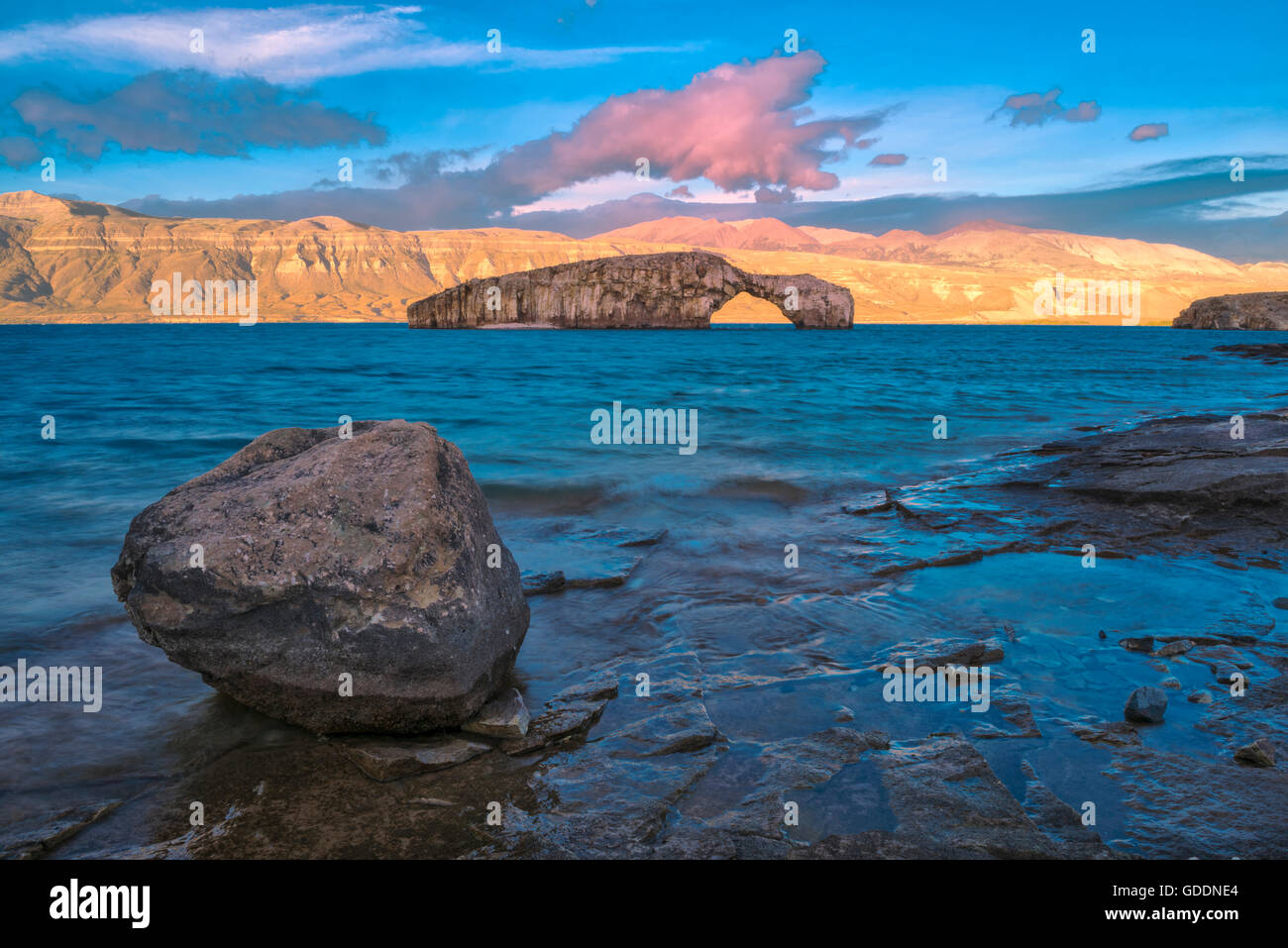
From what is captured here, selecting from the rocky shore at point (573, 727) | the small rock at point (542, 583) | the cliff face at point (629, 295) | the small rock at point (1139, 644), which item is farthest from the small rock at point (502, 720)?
the cliff face at point (629, 295)

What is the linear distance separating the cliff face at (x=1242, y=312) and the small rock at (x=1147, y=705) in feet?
386

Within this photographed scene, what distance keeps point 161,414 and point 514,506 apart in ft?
53.7

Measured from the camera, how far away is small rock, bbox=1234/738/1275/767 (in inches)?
144

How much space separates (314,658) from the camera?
414cm

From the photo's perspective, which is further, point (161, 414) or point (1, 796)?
point (161, 414)

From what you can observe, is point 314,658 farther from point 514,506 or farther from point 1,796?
point 514,506

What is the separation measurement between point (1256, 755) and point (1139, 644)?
5.66 feet

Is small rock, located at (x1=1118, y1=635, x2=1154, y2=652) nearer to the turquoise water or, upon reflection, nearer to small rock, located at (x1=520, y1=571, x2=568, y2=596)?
the turquoise water

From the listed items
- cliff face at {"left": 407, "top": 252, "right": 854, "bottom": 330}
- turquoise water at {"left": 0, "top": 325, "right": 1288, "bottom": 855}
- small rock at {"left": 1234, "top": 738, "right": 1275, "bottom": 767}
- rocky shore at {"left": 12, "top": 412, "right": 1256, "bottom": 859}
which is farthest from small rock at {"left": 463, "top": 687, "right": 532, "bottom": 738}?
cliff face at {"left": 407, "top": 252, "right": 854, "bottom": 330}

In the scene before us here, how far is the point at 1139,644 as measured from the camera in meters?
5.31

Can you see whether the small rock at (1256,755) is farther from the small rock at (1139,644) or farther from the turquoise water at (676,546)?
the small rock at (1139,644)

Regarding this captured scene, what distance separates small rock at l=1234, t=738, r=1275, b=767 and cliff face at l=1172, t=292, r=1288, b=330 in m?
118

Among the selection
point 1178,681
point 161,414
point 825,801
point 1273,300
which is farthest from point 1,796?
point 1273,300

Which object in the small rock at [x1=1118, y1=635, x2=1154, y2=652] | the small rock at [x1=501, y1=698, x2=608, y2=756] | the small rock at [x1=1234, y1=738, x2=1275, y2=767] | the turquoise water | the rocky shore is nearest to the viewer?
the rocky shore
